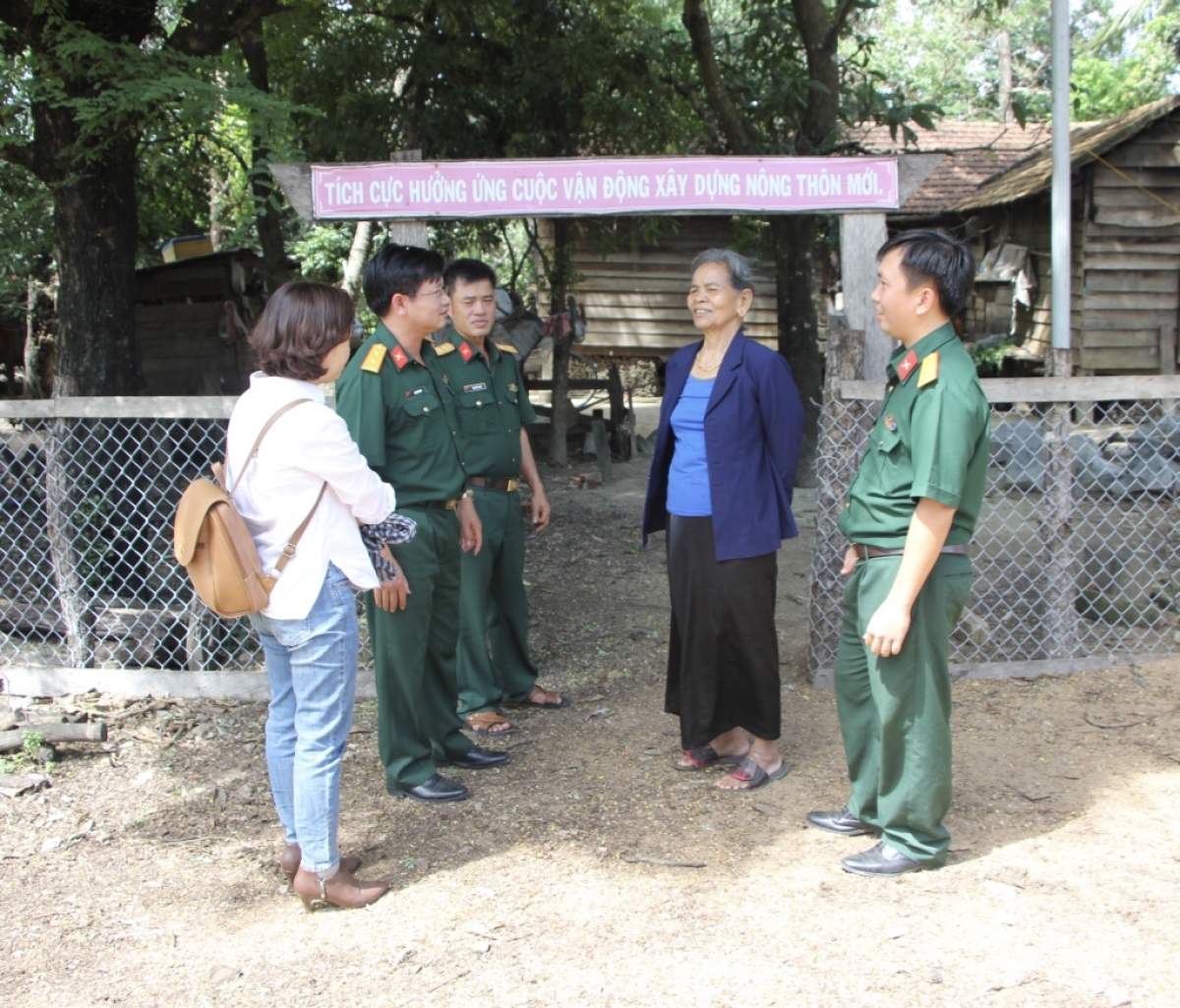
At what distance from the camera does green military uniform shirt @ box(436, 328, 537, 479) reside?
4.25m

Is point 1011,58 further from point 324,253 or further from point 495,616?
point 495,616

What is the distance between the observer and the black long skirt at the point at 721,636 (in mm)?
3697

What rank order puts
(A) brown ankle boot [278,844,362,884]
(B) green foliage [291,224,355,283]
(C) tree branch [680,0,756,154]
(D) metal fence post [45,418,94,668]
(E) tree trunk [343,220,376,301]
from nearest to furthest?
(A) brown ankle boot [278,844,362,884]
(D) metal fence post [45,418,94,668]
(C) tree branch [680,0,756,154]
(E) tree trunk [343,220,376,301]
(B) green foliage [291,224,355,283]

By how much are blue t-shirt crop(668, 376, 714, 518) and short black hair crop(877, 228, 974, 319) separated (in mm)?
880

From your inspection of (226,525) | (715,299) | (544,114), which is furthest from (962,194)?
(226,525)

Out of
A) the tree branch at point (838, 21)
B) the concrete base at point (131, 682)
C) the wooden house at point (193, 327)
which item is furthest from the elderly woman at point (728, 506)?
the wooden house at point (193, 327)

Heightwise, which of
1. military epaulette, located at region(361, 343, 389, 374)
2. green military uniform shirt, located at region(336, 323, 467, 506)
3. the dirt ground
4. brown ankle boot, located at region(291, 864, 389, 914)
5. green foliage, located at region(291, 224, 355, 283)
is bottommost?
the dirt ground

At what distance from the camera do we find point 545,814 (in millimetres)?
3660

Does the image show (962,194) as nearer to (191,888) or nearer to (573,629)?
(573,629)

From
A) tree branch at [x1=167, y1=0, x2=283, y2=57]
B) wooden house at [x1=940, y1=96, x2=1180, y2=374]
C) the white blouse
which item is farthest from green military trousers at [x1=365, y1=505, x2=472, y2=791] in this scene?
wooden house at [x1=940, y1=96, x2=1180, y2=374]

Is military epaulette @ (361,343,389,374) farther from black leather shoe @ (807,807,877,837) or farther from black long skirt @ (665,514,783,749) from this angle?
black leather shoe @ (807,807,877,837)

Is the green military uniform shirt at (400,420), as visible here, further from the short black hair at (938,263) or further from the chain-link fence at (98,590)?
the short black hair at (938,263)

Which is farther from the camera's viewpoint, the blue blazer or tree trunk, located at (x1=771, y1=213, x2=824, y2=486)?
tree trunk, located at (x1=771, y1=213, x2=824, y2=486)

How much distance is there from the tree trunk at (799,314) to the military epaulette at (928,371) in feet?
20.9
